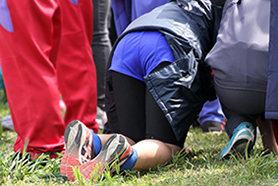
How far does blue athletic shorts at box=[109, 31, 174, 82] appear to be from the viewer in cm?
176

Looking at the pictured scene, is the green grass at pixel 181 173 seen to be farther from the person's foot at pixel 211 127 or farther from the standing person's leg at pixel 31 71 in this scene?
the person's foot at pixel 211 127

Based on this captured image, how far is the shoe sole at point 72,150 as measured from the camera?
1.56m

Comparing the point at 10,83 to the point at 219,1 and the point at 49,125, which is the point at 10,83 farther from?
the point at 219,1

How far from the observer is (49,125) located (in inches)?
74.9

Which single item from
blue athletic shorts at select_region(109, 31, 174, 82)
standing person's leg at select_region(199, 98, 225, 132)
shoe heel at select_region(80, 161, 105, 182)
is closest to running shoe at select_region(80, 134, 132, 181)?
shoe heel at select_region(80, 161, 105, 182)

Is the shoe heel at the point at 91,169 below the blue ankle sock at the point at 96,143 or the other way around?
the other way around

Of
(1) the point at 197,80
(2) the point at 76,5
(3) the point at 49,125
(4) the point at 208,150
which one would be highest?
(2) the point at 76,5

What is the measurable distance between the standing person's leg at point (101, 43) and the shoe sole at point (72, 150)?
146cm

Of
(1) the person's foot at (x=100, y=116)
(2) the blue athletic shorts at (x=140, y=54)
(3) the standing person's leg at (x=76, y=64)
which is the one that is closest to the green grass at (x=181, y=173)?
(2) the blue athletic shorts at (x=140, y=54)

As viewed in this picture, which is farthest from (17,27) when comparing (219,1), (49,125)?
(219,1)

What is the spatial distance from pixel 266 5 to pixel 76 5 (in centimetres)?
133

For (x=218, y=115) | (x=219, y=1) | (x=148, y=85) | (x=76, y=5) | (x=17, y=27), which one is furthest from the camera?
(x=218, y=115)

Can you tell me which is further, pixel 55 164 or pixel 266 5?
pixel 55 164

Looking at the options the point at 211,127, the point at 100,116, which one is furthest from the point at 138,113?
the point at 100,116
